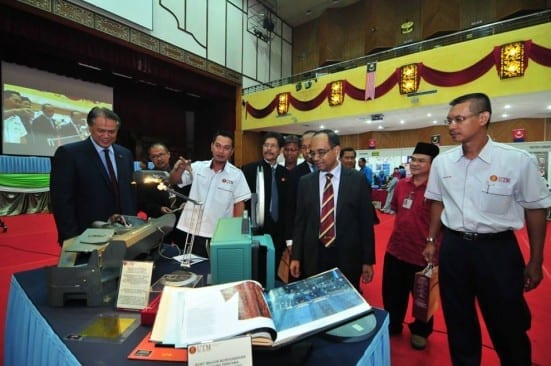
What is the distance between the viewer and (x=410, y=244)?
1.91 metres

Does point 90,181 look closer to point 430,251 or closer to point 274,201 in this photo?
point 274,201

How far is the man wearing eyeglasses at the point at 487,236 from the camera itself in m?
1.27

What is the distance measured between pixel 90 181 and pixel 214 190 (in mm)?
683

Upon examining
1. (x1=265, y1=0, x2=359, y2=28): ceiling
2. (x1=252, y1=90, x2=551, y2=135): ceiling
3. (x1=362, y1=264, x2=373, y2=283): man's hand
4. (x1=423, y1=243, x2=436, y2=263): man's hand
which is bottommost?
(x1=362, y1=264, x2=373, y2=283): man's hand

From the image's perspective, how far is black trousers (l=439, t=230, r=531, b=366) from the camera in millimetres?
1267

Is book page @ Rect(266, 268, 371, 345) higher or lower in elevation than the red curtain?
lower

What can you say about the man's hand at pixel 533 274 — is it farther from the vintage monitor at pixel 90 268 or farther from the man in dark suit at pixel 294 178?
the vintage monitor at pixel 90 268

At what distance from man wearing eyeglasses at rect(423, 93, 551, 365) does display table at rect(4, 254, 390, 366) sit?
0.65 m

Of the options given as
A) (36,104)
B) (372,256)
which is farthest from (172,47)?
(372,256)

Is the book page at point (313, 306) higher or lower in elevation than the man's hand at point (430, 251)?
higher

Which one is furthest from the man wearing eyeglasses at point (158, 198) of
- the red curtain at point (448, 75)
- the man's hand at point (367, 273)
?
the red curtain at point (448, 75)

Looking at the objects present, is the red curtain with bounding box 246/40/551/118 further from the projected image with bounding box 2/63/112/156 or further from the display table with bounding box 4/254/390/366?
the display table with bounding box 4/254/390/366

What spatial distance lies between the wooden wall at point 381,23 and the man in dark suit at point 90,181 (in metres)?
11.3

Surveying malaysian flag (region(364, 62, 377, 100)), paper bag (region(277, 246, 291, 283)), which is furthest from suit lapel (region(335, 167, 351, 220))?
malaysian flag (region(364, 62, 377, 100))
